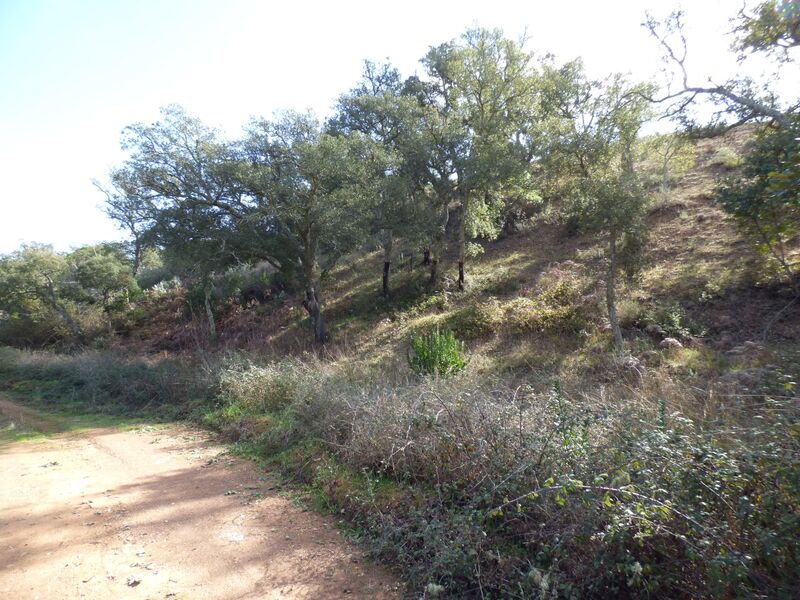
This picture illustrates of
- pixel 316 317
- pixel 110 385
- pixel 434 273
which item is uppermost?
A: pixel 434 273

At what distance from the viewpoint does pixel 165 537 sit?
4.54 meters

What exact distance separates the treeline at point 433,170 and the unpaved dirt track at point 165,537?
9.10m

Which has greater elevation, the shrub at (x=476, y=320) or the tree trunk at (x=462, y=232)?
the tree trunk at (x=462, y=232)

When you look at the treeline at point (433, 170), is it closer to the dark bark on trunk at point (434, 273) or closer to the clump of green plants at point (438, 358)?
the dark bark on trunk at point (434, 273)

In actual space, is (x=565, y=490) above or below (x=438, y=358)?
above

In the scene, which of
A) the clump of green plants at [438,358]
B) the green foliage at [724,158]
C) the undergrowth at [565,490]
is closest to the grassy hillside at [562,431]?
the undergrowth at [565,490]

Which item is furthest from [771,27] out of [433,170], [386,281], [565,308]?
[386,281]

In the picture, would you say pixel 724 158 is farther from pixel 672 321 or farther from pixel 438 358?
pixel 438 358

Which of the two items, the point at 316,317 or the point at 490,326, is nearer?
the point at 490,326

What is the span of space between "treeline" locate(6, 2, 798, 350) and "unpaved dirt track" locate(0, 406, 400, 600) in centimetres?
910

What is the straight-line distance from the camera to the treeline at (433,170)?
1080cm

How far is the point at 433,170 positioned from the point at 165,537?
1625 centimetres

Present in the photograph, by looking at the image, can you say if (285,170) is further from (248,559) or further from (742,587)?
(742,587)

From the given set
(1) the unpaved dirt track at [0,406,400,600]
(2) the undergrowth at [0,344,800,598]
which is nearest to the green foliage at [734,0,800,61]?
(2) the undergrowth at [0,344,800,598]
